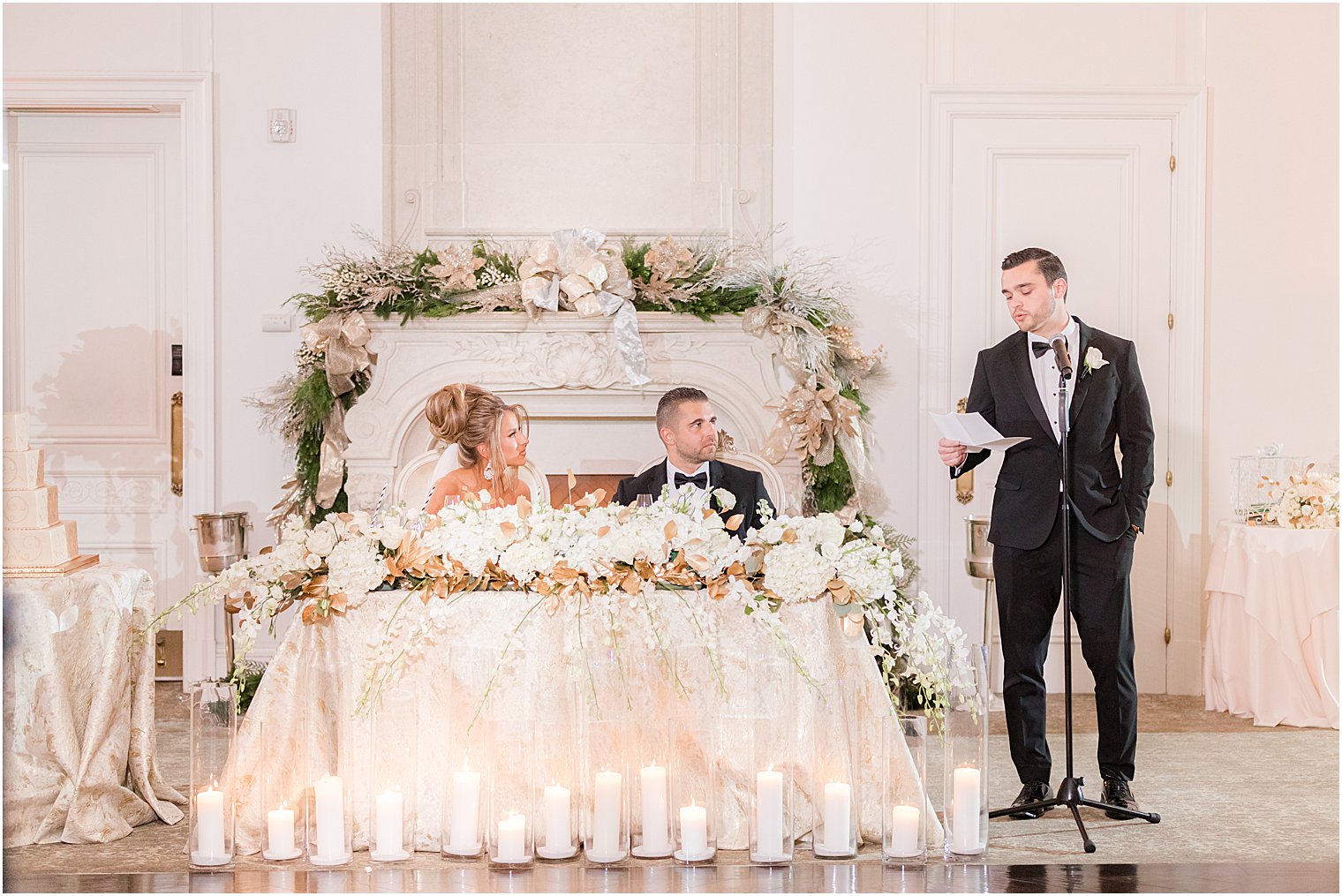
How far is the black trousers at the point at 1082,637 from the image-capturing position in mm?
3510

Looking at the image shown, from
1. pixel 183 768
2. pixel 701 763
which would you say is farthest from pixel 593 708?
pixel 183 768

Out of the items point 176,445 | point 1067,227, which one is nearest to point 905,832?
point 1067,227

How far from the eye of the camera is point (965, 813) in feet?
9.45

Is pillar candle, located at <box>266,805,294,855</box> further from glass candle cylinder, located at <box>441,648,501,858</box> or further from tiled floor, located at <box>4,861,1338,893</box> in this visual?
glass candle cylinder, located at <box>441,648,501,858</box>

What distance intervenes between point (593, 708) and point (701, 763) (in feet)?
1.01

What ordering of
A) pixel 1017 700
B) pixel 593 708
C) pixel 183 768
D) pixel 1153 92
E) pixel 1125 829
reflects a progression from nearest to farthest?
1. pixel 593 708
2. pixel 1125 829
3. pixel 1017 700
4. pixel 183 768
5. pixel 1153 92

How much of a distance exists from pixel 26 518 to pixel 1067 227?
435cm

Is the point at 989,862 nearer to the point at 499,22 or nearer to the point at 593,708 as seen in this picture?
the point at 593,708

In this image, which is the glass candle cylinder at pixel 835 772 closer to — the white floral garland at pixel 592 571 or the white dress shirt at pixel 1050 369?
the white floral garland at pixel 592 571

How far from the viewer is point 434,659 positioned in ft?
9.80

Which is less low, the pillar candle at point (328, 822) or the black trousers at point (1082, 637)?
the black trousers at point (1082, 637)

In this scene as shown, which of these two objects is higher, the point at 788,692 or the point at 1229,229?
the point at 1229,229

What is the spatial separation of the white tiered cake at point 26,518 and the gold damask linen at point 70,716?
1.9 inches

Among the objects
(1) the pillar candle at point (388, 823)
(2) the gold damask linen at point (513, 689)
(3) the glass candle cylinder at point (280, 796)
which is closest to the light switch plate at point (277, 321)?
(2) the gold damask linen at point (513, 689)
